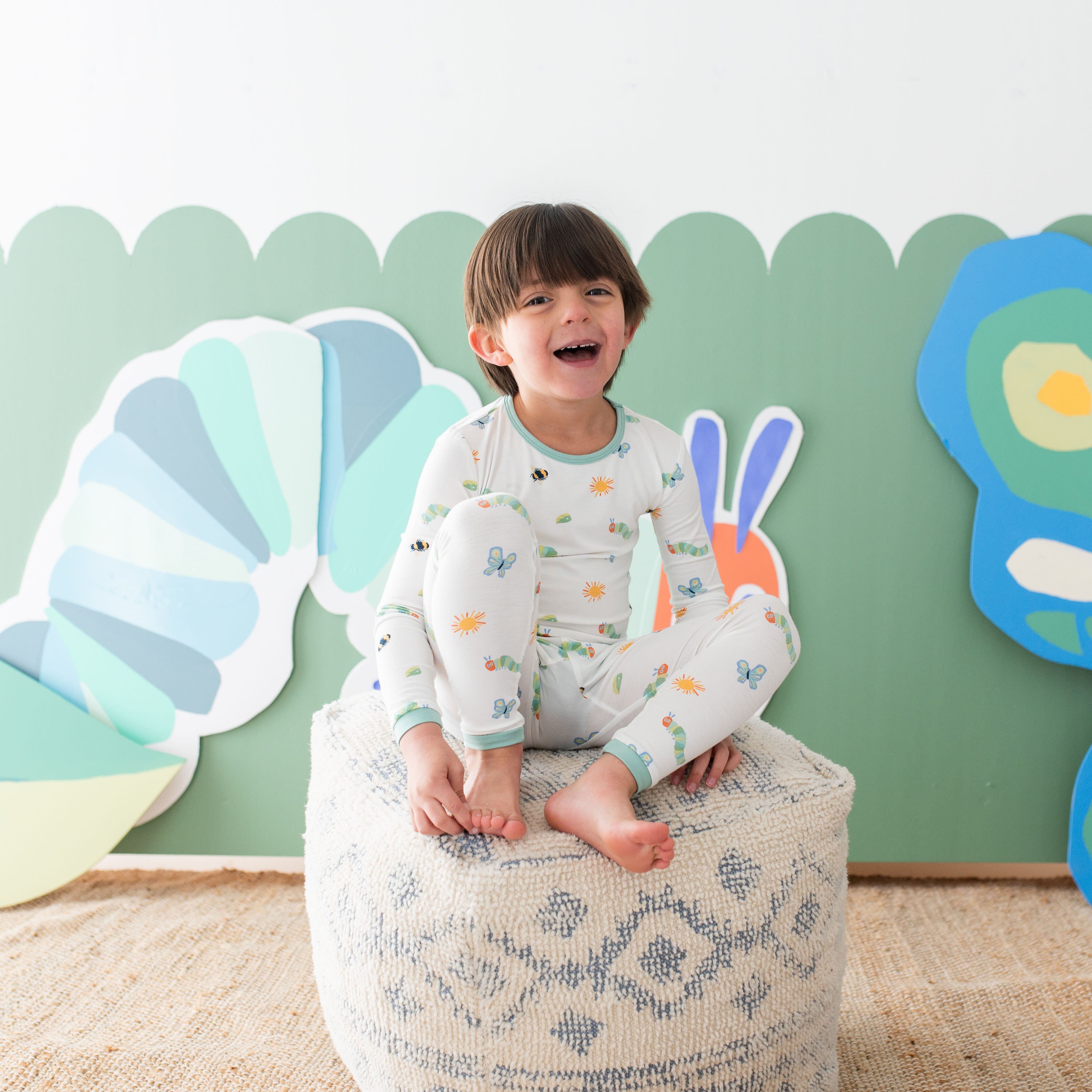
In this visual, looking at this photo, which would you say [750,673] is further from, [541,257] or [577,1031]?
[541,257]

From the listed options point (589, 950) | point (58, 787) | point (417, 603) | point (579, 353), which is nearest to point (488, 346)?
point (579, 353)

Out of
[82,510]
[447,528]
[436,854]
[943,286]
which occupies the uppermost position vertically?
[943,286]

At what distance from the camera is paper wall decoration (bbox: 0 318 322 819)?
1460 mm

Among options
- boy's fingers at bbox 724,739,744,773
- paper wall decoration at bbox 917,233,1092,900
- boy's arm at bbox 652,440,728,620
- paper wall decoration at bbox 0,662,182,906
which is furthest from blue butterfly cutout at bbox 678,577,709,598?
paper wall decoration at bbox 0,662,182,906

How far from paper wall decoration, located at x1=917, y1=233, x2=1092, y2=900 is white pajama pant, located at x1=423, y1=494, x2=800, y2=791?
652 mm

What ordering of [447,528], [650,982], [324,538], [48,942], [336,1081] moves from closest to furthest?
[650,982]
[447,528]
[336,1081]
[48,942]
[324,538]

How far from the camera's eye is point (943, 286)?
1.40 meters

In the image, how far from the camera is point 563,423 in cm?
108

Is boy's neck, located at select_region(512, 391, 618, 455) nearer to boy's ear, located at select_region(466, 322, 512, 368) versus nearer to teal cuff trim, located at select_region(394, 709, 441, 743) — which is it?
boy's ear, located at select_region(466, 322, 512, 368)

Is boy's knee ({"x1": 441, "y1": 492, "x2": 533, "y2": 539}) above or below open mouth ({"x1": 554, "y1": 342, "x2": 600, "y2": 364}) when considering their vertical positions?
below

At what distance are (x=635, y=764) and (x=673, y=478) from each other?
40cm

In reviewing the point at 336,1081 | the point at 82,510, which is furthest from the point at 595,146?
the point at 336,1081

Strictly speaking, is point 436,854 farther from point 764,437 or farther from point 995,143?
point 995,143

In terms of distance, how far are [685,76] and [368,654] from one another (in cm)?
103
